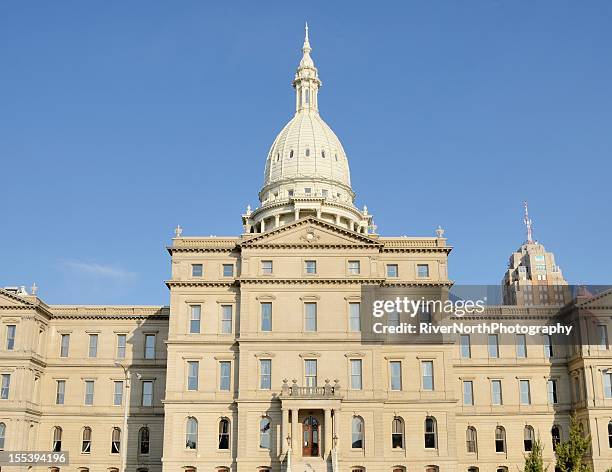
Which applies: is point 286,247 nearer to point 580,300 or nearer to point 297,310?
point 297,310

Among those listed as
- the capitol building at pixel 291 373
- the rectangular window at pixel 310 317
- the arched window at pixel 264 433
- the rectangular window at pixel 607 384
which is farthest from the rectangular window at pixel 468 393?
the arched window at pixel 264 433

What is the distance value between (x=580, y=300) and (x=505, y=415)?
14288 mm

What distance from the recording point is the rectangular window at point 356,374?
232 feet

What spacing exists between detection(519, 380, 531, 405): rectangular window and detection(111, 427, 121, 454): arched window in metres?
42.4

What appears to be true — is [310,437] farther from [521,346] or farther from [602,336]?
[602,336]

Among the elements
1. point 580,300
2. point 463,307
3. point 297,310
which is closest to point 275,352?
point 297,310

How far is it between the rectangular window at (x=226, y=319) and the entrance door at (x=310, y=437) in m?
11.2

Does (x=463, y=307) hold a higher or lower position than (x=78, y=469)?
higher

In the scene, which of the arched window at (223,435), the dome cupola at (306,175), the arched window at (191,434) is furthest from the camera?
the dome cupola at (306,175)

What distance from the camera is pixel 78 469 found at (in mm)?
80250

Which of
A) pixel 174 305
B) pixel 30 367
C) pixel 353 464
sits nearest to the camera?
pixel 353 464

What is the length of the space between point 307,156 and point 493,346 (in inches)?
1502

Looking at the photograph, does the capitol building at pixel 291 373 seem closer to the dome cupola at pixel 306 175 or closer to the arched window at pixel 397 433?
the arched window at pixel 397 433

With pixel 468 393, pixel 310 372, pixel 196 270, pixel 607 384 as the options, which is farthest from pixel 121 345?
pixel 607 384
